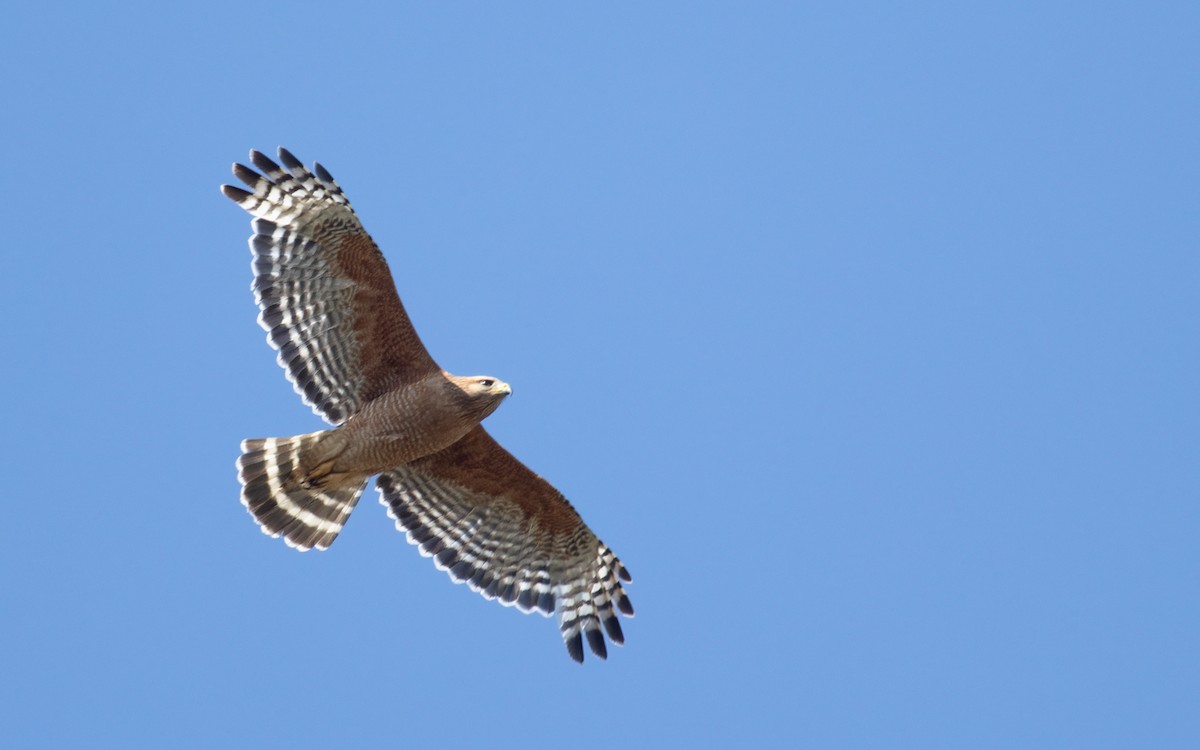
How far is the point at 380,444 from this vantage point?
1316 centimetres

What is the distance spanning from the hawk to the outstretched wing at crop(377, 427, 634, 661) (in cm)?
1

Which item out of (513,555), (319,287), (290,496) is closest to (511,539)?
(513,555)

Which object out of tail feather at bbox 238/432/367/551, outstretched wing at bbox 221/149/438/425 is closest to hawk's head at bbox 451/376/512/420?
outstretched wing at bbox 221/149/438/425

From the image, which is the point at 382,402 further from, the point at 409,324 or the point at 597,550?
the point at 597,550

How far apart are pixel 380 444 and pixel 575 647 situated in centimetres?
251

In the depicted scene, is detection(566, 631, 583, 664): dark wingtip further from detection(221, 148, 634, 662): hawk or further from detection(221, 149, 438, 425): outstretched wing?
detection(221, 149, 438, 425): outstretched wing

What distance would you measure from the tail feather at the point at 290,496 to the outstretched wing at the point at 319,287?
433 mm

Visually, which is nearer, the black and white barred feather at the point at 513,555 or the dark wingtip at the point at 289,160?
the dark wingtip at the point at 289,160

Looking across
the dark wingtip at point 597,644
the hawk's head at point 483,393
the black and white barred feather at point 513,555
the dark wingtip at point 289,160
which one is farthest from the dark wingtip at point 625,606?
the dark wingtip at point 289,160

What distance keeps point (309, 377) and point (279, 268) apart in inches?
35.5

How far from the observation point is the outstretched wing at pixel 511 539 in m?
14.0

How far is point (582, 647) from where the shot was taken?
14227 millimetres

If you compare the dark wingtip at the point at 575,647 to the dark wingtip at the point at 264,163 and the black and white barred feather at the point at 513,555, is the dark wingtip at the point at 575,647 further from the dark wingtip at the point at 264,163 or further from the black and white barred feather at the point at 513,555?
the dark wingtip at the point at 264,163

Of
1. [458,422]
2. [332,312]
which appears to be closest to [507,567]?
[458,422]
